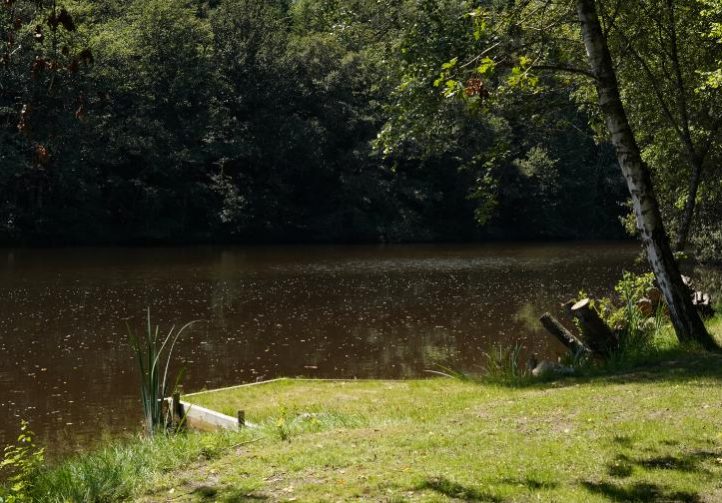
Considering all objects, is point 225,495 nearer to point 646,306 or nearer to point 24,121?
point 24,121

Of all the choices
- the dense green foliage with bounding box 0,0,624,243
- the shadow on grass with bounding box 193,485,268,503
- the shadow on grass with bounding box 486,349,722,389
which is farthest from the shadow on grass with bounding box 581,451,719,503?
the dense green foliage with bounding box 0,0,624,243

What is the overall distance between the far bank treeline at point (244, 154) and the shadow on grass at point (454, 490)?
127ft

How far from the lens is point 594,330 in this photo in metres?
12.6

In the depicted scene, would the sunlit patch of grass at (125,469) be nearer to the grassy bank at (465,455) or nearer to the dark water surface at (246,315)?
the grassy bank at (465,455)

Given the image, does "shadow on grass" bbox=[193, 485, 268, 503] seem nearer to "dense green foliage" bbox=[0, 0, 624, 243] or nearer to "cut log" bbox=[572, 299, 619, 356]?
"cut log" bbox=[572, 299, 619, 356]

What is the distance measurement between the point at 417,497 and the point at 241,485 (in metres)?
1.56

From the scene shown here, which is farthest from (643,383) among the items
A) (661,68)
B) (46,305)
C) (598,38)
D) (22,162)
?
(22,162)

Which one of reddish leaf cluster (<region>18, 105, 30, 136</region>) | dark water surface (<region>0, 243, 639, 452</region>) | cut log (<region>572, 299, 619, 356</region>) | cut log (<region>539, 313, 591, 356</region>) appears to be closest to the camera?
reddish leaf cluster (<region>18, 105, 30, 136</region>)

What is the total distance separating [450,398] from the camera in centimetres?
1119

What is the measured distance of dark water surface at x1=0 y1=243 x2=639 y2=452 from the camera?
50.4ft

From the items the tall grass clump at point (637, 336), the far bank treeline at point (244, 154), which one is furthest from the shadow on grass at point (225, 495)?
the far bank treeline at point (244, 154)

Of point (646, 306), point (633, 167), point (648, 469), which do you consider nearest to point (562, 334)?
point (633, 167)

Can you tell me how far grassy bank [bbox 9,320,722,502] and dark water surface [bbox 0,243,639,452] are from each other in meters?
4.63

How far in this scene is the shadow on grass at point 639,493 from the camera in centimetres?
571
